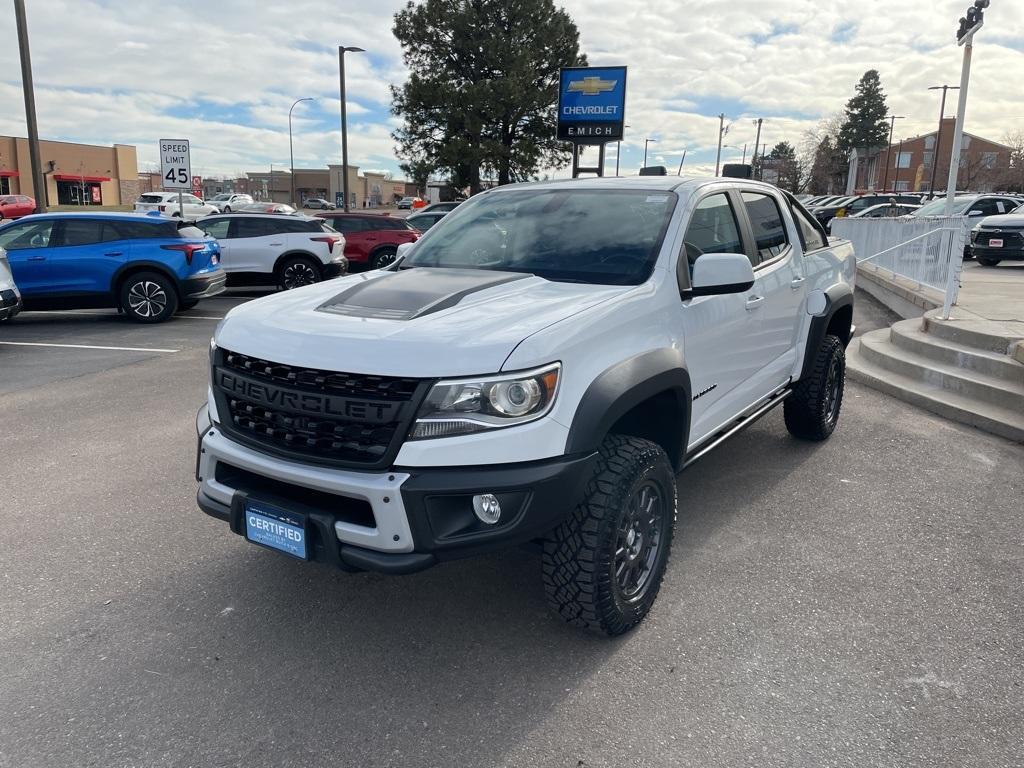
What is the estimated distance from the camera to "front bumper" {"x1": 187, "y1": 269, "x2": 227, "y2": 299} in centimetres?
1160

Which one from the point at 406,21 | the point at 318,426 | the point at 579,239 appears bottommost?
the point at 318,426

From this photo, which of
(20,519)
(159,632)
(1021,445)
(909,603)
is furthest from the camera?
(1021,445)

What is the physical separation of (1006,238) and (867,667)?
55.4ft

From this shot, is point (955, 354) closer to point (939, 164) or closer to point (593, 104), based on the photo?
point (593, 104)

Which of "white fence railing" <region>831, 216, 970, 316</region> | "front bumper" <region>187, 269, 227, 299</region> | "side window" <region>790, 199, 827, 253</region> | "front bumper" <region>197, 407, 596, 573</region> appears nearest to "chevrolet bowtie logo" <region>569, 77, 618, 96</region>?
"white fence railing" <region>831, 216, 970, 316</region>

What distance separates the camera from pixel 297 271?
48.4ft

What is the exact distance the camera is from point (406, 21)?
3444 centimetres

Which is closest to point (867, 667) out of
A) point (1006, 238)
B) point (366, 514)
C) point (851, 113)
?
point (366, 514)

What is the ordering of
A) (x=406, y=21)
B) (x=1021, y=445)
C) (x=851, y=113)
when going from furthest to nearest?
1. (x=851, y=113)
2. (x=406, y=21)
3. (x=1021, y=445)

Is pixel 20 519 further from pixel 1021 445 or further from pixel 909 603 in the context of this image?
pixel 1021 445

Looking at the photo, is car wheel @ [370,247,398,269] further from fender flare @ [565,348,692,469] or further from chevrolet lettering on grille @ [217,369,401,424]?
chevrolet lettering on grille @ [217,369,401,424]

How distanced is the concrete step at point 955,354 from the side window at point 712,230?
3.65 m

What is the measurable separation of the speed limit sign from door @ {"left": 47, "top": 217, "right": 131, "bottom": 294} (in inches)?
213

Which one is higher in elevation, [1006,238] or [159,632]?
[1006,238]
